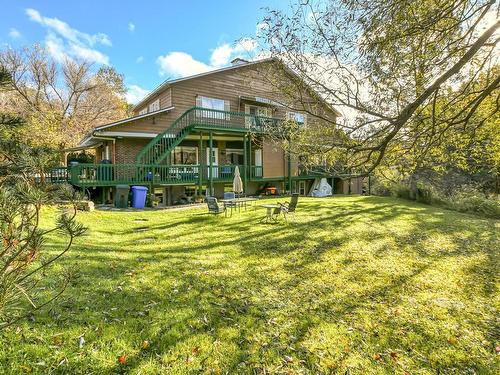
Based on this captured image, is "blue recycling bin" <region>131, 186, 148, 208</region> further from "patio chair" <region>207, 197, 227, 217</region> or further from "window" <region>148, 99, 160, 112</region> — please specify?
"window" <region>148, 99, 160, 112</region>

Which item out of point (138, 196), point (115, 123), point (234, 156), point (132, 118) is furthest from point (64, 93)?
point (138, 196)

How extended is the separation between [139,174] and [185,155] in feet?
16.4

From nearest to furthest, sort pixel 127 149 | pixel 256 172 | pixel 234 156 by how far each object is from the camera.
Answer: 1. pixel 127 149
2. pixel 256 172
3. pixel 234 156

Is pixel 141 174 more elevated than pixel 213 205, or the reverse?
pixel 141 174

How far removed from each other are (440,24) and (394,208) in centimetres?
1169

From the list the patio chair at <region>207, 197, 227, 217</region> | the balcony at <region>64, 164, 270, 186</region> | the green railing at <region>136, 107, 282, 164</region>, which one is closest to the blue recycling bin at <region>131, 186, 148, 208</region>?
Result: the balcony at <region>64, 164, 270, 186</region>

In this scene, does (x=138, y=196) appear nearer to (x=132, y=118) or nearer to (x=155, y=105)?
(x=132, y=118)

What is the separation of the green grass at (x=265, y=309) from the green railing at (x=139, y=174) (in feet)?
20.2

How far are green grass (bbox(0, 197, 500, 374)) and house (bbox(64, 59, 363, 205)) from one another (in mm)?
6773

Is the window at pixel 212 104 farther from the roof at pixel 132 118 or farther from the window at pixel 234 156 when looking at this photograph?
the window at pixel 234 156

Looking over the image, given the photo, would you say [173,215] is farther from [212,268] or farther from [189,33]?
[189,33]

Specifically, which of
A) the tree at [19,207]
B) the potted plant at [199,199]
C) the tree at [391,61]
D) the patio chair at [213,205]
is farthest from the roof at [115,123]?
the tree at [19,207]

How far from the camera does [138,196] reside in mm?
13617

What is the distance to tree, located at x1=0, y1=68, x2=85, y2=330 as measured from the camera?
1.43 metres
